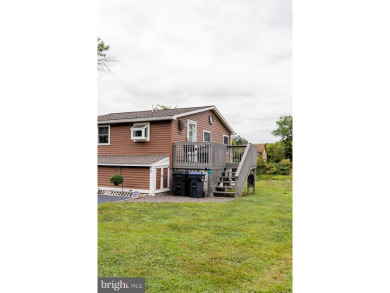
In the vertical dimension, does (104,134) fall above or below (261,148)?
above

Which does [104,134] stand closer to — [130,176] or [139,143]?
[139,143]

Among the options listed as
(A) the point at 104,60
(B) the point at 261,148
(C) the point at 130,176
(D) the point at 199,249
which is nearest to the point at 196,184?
(C) the point at 130,176

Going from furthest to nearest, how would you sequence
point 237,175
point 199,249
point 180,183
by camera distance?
point 180,183, point 237,175, point 199,249

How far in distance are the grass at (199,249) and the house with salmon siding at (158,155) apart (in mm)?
2825

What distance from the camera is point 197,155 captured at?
8477 millimetres

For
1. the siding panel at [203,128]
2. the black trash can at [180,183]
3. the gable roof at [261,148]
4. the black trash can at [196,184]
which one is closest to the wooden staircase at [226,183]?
the black trash can at [196,184]

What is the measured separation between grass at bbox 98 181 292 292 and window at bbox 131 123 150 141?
12.2 ft

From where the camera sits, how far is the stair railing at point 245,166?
7.91m

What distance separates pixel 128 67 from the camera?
3.20 meters
